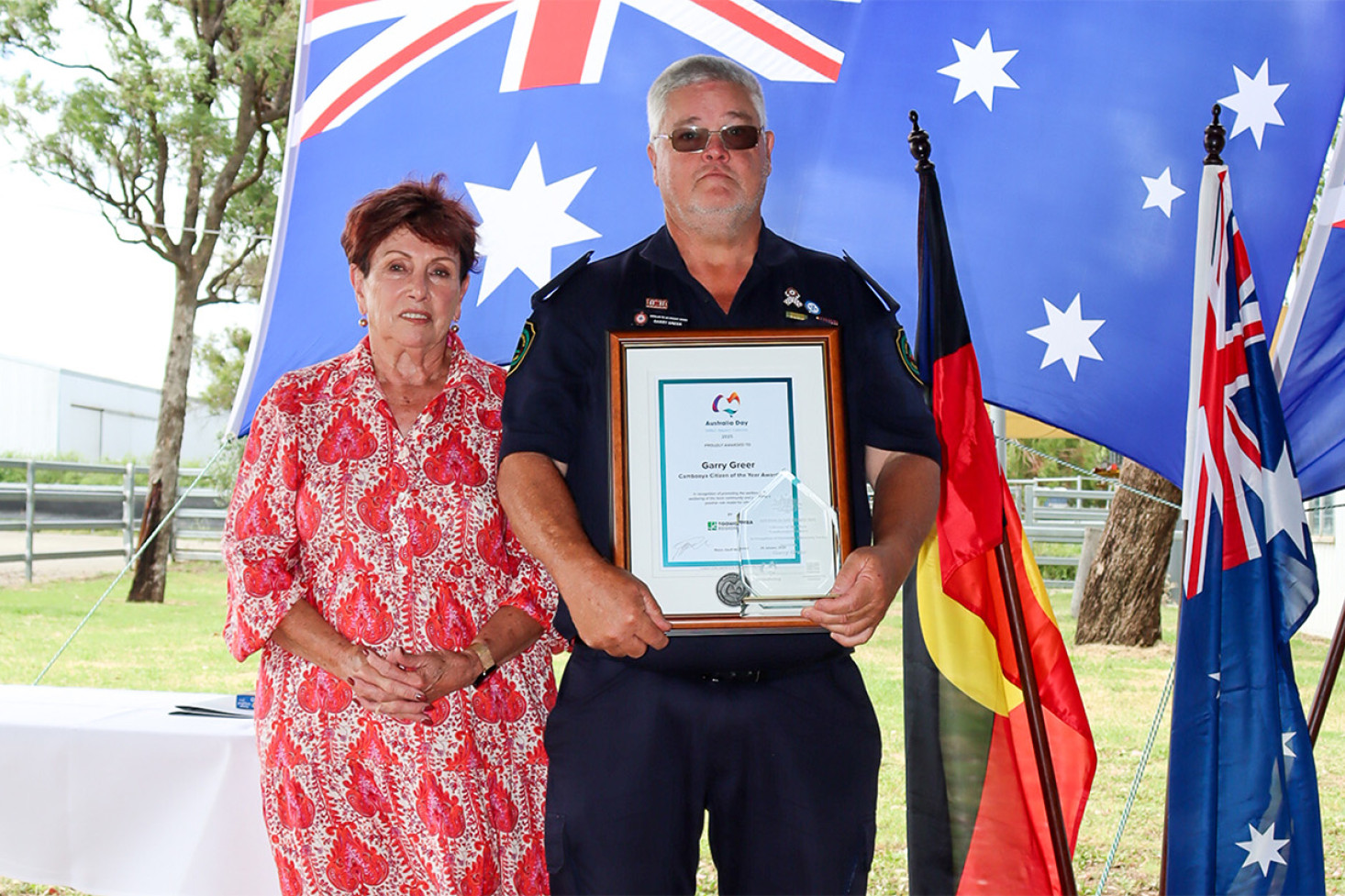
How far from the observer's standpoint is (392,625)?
2131 millimetres

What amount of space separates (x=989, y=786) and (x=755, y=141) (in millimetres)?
1576

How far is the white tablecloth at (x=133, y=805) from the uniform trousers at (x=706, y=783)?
1.00m

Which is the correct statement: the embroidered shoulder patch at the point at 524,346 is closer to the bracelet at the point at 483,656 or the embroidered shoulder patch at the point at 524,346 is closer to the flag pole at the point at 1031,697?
the bracelet at the point at 483,656

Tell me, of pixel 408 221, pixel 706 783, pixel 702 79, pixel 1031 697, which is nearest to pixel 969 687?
pixel 1031 697

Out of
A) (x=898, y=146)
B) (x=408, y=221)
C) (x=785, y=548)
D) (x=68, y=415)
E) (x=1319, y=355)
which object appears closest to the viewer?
(x=785, y=548)

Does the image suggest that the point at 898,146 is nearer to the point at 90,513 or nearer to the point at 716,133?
the point at 716,133

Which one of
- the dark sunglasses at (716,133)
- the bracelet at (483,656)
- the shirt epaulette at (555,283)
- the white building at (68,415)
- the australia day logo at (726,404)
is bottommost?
the bracelet at (483,656)

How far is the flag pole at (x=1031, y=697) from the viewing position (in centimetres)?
252

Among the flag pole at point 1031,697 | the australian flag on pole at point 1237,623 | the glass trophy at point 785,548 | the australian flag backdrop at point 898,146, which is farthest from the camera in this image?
the australian flag backdrop at point 898,146

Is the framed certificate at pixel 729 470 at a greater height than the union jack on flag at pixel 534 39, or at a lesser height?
lesser

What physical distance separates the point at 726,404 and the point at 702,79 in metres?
0.59

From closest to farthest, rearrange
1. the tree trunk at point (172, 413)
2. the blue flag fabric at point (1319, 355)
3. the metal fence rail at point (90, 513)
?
the blue flag fabric at point (1319, 355) → the tree trunk at point (172, 413) → the metal fence rail at point (90, 513)

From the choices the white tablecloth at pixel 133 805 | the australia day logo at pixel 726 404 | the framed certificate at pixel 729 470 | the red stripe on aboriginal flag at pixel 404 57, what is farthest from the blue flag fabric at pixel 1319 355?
the white tablecloth at pixel 133 805

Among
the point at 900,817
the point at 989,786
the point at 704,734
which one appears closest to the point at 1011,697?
the point at 989,786
